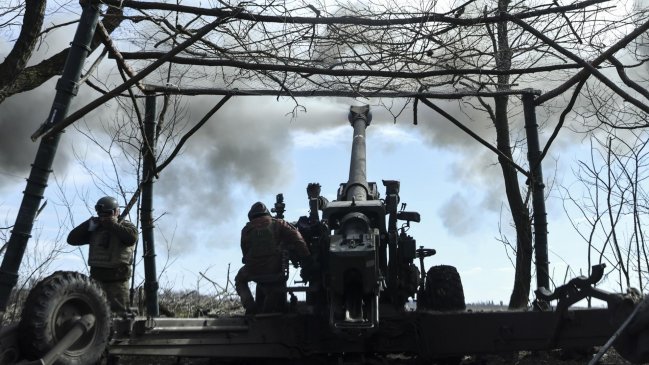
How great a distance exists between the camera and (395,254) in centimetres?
945

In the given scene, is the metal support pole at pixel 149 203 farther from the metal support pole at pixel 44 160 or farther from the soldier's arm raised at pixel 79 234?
the metal support pole at pixel 44 160

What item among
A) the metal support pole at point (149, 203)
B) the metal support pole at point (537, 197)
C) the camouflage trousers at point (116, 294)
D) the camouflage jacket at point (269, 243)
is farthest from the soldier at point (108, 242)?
the metal support pole at point (537, 197)

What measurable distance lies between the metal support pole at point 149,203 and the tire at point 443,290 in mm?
3646

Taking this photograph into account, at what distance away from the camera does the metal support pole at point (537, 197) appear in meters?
10.8

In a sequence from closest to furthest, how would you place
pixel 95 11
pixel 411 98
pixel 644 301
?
1. pixel 644 301
2. pixel 95 11
3. pixel 411 98

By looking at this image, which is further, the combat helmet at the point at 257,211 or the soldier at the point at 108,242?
the combat helmet at the point at 257,211

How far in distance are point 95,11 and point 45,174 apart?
1.55 meters

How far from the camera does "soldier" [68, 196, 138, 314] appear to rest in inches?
375

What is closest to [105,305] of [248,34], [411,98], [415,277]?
[248,34]

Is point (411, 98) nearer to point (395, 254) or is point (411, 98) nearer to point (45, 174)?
point (395, 254)

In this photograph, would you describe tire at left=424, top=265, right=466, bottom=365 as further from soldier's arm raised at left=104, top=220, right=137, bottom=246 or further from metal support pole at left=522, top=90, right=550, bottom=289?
soldier's arm raised at left=104, top=220, right=137, bottom=246

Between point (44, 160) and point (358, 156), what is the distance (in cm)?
479

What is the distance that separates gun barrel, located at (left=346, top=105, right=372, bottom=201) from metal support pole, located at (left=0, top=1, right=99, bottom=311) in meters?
3.51

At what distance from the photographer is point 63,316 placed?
659cm
